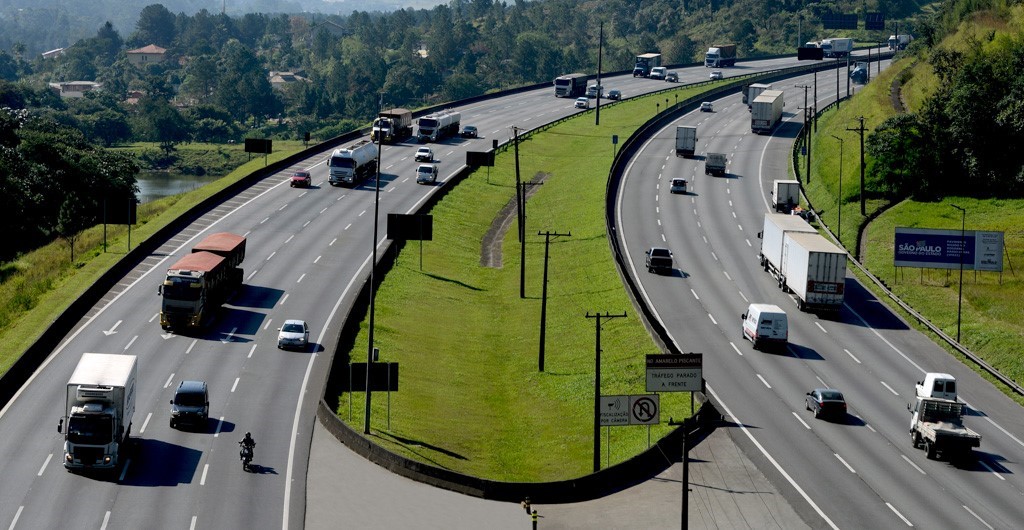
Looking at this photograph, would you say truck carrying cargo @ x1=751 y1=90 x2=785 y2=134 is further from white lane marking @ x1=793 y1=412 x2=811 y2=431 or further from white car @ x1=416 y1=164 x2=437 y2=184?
white lane marking @ x1=793 y1=412 x2=811 y2=431

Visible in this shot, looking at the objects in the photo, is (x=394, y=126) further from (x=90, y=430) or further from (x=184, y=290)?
(x=90, y=430)

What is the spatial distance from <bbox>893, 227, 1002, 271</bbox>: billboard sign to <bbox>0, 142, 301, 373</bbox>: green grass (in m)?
50.9

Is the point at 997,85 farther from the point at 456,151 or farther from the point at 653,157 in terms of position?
the point at 456,151

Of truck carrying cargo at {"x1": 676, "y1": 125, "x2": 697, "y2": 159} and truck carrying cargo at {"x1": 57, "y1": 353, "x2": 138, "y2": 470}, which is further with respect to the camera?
truck carrying cargo at {"x1": 676, "y1": 125, "x2": 697, "y2": 159}

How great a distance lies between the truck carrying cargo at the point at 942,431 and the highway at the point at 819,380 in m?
0.59

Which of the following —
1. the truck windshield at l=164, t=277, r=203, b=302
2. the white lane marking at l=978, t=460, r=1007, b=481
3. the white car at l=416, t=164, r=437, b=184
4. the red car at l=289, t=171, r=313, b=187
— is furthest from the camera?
the white car at l=416, t=164, r=437, b=184

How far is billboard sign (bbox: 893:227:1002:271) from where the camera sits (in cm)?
8550

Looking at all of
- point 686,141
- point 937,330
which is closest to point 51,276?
point 937,330

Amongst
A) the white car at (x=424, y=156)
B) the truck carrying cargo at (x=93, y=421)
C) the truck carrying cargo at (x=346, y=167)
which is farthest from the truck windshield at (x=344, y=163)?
the truck carrying cargo at (x=93, y=421)

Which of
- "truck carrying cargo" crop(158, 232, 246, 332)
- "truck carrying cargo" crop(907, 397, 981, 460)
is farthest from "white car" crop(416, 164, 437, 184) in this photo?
"truck carrying cargo" crop(907, 397, 981, 460)

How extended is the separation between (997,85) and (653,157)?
1288 inches

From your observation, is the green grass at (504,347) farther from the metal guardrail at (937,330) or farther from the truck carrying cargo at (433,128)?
the truck carrying cargo at (433,128)

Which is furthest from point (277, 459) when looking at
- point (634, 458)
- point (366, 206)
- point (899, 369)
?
point (366, 206)

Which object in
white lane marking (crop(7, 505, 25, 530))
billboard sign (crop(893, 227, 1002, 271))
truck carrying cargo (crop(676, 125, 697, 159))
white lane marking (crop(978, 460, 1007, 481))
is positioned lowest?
white lane marking (crop(7, 505, 25, 530))
